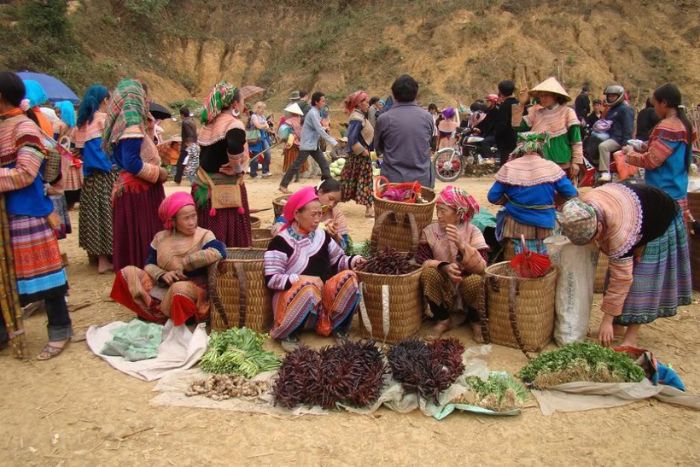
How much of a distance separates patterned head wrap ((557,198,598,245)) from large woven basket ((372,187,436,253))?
1.40 meters

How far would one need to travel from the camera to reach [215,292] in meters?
4.23

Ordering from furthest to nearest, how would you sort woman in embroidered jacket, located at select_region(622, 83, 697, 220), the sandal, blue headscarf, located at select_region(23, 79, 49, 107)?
blue headscarf, located at select_region(23, 79, 49, 107)
woman in embroidered jacket, located at select_region(622, 83, 697, 220)
the sandal

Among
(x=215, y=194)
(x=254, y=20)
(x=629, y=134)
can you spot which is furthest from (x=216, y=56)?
(x=215, y=194)

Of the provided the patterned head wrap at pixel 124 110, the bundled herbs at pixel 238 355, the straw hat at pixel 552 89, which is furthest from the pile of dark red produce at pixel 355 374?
the straw hat at pixel 552 89

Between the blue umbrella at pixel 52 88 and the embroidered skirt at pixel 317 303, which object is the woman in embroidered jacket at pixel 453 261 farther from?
the blue umbrella at pixel 52 88

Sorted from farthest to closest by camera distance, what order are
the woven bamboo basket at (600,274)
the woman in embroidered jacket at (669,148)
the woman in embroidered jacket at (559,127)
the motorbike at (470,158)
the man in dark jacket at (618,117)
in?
the motorbike at (470,158) → the man in dark jacket at (618,117) → the woman in embroidered jacket at (559,127) → the woven bamboo basket at (600,274) → the woman in embroidered jacket at (669,148)

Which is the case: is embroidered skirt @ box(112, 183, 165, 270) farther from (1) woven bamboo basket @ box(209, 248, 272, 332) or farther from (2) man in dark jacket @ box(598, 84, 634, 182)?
(2) man in dark jacket @ box(598, 84, 634, 182)

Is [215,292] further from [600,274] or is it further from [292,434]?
[600,274]

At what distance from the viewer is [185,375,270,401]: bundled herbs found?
3.53 metres

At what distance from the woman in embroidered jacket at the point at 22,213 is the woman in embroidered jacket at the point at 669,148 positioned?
4490mm

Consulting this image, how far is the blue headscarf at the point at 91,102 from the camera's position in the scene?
5707mm

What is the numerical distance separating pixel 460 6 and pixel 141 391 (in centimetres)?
2392

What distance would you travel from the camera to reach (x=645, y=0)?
2406cm

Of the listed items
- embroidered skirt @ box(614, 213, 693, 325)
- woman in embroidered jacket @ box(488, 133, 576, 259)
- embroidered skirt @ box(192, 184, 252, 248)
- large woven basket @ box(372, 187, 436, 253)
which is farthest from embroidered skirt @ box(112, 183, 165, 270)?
embroidered skirt @ box(614, 213, 693, 325)
